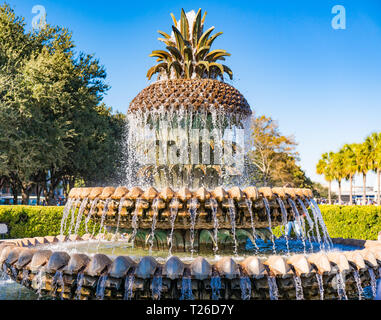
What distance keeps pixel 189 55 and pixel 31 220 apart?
11.4 meters

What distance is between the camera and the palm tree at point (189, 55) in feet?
23.8

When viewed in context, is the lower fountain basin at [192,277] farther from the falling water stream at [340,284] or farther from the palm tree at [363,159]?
the palm tree at [363,159]

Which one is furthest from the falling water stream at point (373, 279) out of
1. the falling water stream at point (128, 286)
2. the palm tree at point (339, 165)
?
the palm tree at point (339, 165)

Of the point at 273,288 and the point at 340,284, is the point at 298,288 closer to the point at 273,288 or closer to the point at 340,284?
the point at 273,288

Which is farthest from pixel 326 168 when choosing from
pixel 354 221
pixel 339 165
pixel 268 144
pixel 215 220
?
pixel 215 220

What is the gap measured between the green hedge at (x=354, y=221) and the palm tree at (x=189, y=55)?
10.3 metres

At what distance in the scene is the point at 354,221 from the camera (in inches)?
570

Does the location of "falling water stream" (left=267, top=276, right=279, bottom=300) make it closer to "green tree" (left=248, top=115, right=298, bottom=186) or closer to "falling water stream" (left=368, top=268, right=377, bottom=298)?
"falling water stream" (left=368, top=268, right=377, bottom=298)

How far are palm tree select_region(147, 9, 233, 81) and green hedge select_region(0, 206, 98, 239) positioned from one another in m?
9.72

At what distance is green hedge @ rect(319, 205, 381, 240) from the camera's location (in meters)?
14.0

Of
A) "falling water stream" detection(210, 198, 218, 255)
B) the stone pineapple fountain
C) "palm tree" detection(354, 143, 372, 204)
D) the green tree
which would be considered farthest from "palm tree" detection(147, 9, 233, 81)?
"palm tree" detection(354, 143, 372, 204)
